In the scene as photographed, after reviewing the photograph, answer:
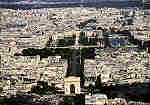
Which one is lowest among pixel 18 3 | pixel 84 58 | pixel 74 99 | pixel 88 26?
pixel 74 99

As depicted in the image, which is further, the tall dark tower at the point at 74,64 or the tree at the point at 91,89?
the tall dark tower at the point at 74,64

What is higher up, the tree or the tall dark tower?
the tall dark tower

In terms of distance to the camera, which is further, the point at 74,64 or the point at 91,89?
the point at 74,64

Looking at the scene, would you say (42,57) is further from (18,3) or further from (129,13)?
(18,3)

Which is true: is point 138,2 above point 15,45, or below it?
above

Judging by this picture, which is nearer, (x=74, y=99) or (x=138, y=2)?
(x=74, y=99)

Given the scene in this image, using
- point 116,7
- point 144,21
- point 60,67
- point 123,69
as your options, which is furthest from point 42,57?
point 116,7

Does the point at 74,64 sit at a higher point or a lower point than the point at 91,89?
higher

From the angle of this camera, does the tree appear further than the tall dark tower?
No

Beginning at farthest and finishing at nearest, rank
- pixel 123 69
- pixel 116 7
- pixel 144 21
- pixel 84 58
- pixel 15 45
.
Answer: pixel 116 7 → pixel 144 21 → pixel 15 45 → pixel 84 58 → pixel 123 69

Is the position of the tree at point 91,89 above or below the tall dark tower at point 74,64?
below

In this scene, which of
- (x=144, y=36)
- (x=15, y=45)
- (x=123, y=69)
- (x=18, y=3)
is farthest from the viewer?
(x=18, y=3)
